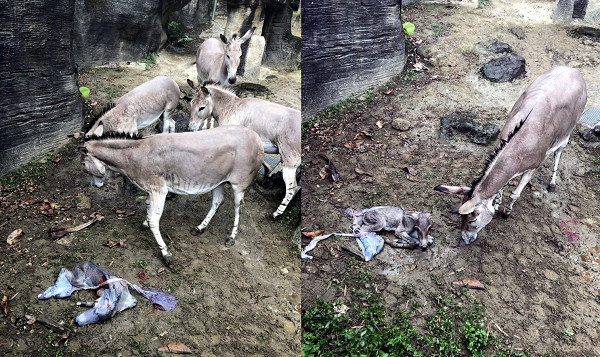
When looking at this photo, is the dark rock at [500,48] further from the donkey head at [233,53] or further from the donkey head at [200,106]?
the donkey head at [200,106]

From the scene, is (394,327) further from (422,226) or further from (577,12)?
(577,12)

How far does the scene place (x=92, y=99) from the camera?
21.8 ft

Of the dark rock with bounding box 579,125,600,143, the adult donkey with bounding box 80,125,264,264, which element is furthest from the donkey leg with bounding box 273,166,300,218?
the dark rock with bounding box 579,125,600,143

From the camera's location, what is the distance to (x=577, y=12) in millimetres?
12109

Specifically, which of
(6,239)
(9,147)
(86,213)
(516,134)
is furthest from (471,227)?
(9,147)

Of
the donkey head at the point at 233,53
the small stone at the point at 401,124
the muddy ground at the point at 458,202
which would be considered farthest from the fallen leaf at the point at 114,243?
the small stone at the point at 401,124

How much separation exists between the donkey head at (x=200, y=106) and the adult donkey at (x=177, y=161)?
1.26 m

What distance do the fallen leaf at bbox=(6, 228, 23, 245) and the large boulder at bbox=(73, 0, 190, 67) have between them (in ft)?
9.69

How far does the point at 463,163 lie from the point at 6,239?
5.94 metres

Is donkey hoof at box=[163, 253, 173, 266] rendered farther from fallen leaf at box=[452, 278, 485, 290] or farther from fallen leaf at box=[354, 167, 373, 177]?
fallen leaf at box=[452, 278, 485, 290]

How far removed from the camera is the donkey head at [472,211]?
5637 millimetres

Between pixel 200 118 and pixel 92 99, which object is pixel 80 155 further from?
pixel 200 118

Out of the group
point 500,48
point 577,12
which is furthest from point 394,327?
point 577,12

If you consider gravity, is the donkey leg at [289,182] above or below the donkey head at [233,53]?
below
